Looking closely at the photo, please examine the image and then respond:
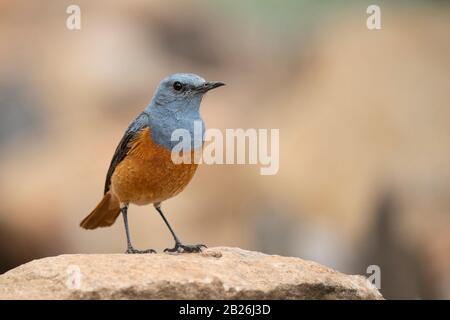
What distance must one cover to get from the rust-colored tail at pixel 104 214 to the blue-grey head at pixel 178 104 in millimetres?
1053

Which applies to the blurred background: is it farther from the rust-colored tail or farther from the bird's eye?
the bird's eye

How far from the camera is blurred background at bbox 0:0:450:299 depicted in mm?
13688

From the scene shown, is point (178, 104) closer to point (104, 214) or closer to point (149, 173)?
point (149, 173)

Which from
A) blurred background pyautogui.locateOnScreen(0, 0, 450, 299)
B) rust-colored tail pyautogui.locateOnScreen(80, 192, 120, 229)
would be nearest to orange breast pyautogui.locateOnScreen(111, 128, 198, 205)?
rust-colored tail pyautogui.locateOnScreen(80, 192, 120, 229)

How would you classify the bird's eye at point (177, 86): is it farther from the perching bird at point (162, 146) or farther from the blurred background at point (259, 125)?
the blurred background at point (259, 125)

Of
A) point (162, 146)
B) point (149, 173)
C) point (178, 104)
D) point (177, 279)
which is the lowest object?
point (177, 279)

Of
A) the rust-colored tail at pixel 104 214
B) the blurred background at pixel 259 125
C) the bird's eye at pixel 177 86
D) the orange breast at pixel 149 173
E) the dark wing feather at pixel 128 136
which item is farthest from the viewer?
the blurred background at pixel 259 125

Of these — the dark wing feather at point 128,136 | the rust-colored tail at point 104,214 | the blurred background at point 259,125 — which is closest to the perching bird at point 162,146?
the dark wing feather at point 128,136

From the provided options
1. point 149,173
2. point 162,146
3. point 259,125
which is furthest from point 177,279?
point 259,125

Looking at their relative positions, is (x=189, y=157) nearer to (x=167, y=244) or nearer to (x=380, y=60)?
(x=167, y=244)

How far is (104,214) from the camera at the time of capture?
30.2 feet

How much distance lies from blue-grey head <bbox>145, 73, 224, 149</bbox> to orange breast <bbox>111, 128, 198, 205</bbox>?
104 millimetres

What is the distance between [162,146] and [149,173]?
26 cm

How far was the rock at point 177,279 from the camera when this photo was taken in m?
7.08
